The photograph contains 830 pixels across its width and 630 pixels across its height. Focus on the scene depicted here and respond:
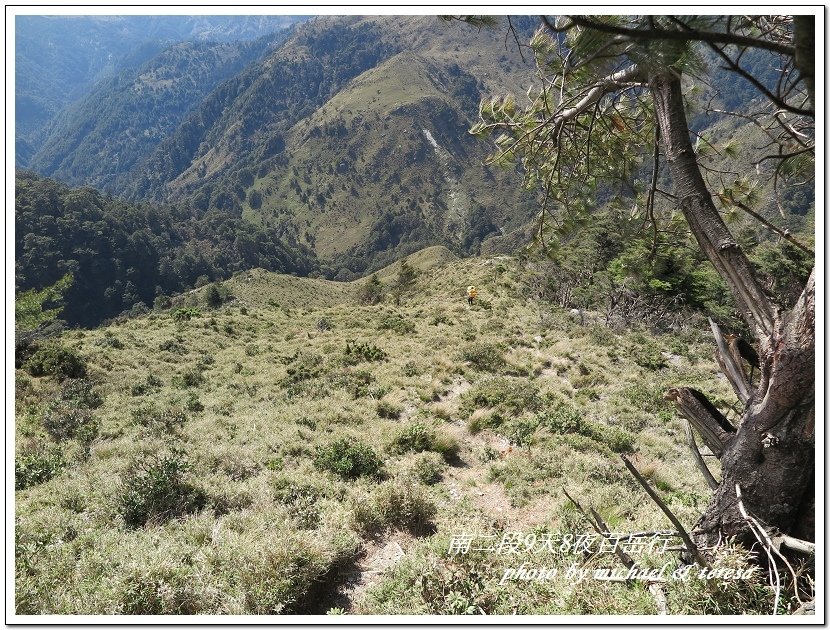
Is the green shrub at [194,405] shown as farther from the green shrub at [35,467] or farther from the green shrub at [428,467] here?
the green shrub at [428,467]

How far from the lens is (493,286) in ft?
111

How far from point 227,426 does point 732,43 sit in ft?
36.2

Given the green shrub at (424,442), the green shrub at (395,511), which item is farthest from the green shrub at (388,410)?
the green shrub at (395,511)

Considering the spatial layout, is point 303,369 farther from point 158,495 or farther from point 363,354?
point 158,495

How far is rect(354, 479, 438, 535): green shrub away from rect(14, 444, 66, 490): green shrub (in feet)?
20.2

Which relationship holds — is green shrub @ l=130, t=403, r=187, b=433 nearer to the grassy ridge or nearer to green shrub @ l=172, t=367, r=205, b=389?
the grassy ridge

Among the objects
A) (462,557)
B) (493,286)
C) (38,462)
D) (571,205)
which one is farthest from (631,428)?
(493,286)

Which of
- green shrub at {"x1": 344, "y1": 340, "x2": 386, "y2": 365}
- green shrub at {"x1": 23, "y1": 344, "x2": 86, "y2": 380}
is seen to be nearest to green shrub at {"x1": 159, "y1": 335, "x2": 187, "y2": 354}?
green shrub at {"x1": 23, "y1": 344, "x2": 86, "y2": 380}

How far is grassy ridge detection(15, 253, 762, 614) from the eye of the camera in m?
3.99

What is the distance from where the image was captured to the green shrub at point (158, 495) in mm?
5953

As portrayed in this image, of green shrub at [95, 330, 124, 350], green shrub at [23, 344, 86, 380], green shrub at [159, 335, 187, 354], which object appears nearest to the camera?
green shrub at [23, 344, 86, 380]

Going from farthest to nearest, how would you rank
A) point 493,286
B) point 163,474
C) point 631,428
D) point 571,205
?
1. point 493,286
2. point 631,428
3. point 163,474
4. point 571,205

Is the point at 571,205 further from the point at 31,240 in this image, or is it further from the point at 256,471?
the point at 31,240

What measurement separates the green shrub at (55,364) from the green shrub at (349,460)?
1465 cm
